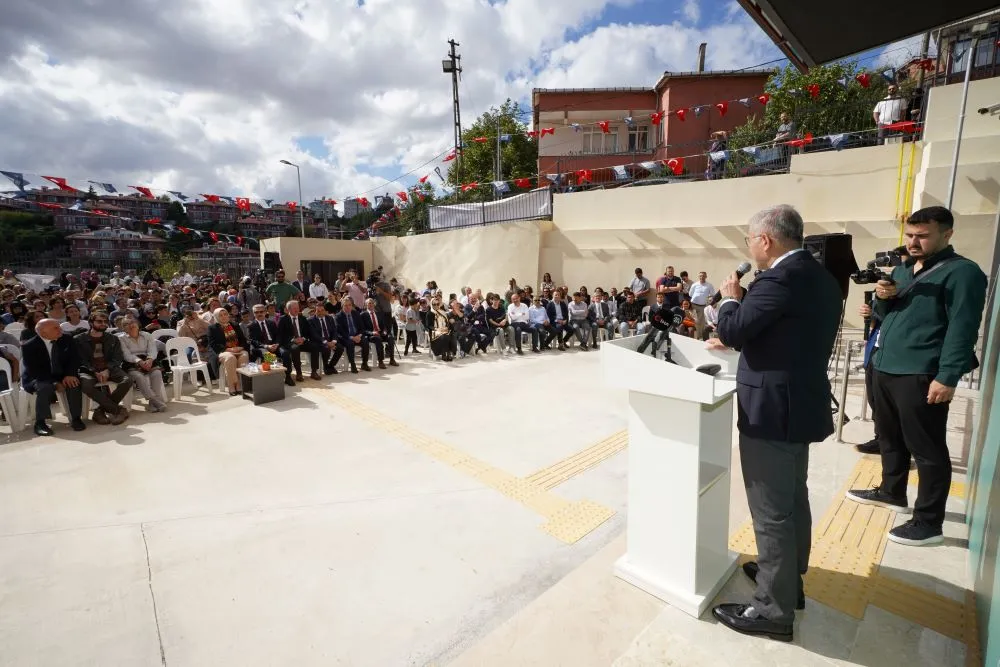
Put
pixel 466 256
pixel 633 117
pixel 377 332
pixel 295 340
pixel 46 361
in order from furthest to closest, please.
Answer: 1. pixel 633 117
2. pixel 466 256
3. pixel 377 332
4. pixel 295 340
5. pixel 46 361

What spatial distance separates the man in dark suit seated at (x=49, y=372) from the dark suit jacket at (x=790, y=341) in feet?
20.7

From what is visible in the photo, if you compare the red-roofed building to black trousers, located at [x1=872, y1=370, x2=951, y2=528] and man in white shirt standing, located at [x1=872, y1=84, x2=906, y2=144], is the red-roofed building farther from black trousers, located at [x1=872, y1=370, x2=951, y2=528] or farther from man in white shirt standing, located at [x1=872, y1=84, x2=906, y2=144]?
black trousers, located at [x1=872, y1=370, x2=951, y2=528]

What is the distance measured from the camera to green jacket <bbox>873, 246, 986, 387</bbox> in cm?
236

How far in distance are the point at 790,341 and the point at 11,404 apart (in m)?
6.88

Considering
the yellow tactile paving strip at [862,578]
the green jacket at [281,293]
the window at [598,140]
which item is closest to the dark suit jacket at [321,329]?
the green jacket at [281,293]

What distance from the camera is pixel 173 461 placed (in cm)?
409

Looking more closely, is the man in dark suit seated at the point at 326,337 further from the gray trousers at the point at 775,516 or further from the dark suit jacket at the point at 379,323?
the gray trousers at the point at 775,516

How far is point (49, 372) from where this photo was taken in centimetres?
497

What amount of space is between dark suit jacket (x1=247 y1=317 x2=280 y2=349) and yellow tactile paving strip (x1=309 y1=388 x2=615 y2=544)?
9.34ft

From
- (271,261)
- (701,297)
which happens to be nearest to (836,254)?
(701,297)

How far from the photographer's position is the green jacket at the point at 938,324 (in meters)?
2.36

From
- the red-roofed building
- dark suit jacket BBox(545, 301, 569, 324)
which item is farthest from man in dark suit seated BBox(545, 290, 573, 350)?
the red-roofed building

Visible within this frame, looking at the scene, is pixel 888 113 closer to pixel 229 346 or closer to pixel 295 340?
pixel 295 340

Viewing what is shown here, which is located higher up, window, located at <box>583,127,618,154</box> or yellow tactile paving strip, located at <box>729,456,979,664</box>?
window, located at <box>583,127,618,154</box>
